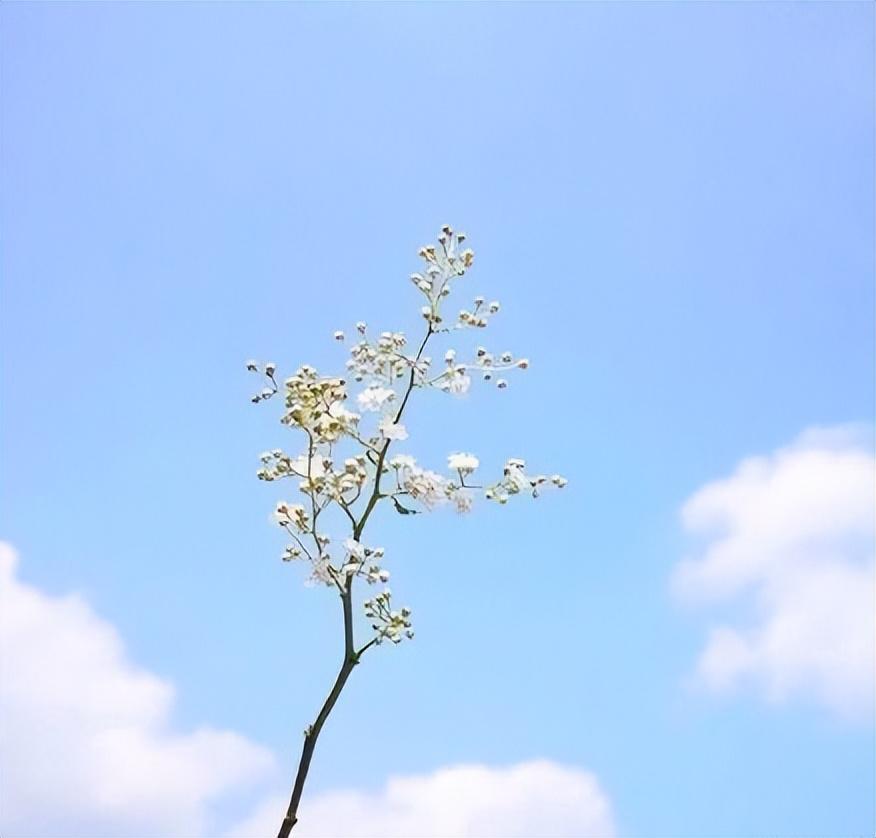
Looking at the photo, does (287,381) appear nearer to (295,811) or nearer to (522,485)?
(522,485)

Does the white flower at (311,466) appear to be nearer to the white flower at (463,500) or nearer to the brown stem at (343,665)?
the brown stem at (343,665)

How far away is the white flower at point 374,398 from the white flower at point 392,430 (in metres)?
0.06

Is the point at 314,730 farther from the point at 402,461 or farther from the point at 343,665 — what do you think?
Answer: the point at 402,461

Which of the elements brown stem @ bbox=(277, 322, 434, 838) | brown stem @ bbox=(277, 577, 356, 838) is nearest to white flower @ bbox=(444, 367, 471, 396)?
brown stem @ bbox=(277, 322, 434, 838)

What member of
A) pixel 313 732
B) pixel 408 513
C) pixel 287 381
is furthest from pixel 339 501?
pixel 313 732

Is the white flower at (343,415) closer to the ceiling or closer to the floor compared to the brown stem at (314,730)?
closer to the ceiling

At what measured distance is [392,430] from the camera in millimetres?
1777

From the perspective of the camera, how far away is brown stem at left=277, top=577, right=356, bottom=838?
150 cm

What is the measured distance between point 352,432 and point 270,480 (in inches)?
7.4

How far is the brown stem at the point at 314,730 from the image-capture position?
1.50 metres

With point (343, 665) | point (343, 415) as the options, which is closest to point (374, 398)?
point (343, 415)

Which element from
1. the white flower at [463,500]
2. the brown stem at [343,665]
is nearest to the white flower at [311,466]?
the brown stem at [343,665]

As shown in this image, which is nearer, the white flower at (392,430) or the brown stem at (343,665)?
the brown stem at (343,665)

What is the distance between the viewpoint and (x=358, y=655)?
161cm
